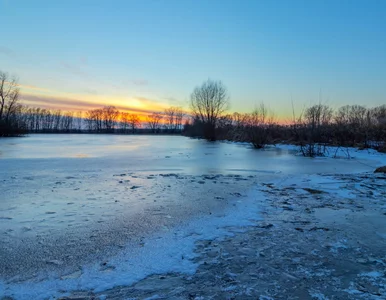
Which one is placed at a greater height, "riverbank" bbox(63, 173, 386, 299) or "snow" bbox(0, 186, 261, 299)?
"riverbank" bbox(63, 173, 386, 299)

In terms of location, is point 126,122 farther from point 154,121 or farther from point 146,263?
point 146,263

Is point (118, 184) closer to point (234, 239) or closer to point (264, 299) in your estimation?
point (234, 239)

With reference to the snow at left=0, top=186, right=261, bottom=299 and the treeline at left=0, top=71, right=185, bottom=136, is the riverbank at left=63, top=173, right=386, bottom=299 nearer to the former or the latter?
the snow at left=0, top=186, right=261, bottom=299

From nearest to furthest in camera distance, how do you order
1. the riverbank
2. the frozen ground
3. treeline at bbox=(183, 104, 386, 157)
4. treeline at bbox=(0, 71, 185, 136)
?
1. the riverbank
2. the frozen ground
3. treeline at bbox=(183, 104, 386, 157)
4. treeline at bbox=(0, 71, 185, 136)

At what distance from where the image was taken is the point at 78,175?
28.0ft

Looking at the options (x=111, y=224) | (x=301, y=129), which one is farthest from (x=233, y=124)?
(x=111, y=224)

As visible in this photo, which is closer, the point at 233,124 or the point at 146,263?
the point at 146,263

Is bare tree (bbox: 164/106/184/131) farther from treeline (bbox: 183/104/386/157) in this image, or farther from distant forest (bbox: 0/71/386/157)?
treeline (bbox: 183/104/386/157)

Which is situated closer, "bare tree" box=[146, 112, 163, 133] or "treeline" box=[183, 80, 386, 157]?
"treeline" box=[183, 80, 386, 157]

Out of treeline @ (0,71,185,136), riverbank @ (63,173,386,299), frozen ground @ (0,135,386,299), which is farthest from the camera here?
treeline @ (0,71,185,136)

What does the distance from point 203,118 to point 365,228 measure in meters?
47.8

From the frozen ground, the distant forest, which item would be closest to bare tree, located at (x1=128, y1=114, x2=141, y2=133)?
the distant forest

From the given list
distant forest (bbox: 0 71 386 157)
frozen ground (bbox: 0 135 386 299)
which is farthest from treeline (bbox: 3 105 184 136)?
frozen ground (bbox: 0 135 386 299)

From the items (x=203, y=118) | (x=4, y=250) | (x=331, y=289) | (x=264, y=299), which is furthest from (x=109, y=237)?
(x=203, y=118)
